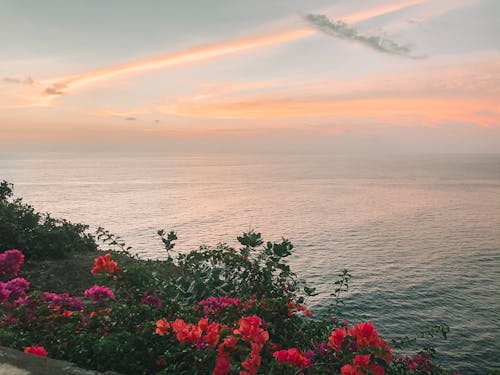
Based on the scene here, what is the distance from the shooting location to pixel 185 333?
418cm

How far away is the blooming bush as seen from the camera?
4066 millimetres

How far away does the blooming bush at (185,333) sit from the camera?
160 inches

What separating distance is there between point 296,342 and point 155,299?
257 cm

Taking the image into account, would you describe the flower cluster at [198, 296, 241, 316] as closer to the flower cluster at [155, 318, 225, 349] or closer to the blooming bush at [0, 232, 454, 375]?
the blooming bush at [0, 232, 454, 375]

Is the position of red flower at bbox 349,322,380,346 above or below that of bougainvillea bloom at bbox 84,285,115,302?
above

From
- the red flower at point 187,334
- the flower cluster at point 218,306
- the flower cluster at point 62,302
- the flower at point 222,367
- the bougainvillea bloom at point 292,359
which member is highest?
the red flower at point 187,334

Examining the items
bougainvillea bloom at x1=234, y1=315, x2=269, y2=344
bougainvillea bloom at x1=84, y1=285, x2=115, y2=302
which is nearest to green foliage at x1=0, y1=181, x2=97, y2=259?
bougainvillea bloom at x1=84, y1=285, x2=115, y2=302

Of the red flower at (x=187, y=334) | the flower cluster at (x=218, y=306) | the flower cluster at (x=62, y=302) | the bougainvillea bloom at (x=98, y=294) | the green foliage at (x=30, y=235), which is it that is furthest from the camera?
the green foliage at (x=30, y=235)

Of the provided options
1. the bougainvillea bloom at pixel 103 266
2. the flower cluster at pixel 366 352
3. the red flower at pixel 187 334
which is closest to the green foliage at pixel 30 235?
the bougainvillea bloom at pixel 103 266

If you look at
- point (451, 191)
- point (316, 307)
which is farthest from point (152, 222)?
point (451, 191)

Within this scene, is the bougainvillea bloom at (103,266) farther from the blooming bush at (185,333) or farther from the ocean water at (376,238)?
the ocean water at (376,238)

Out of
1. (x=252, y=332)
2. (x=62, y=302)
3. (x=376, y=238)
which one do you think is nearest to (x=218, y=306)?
(x=252, y=332)

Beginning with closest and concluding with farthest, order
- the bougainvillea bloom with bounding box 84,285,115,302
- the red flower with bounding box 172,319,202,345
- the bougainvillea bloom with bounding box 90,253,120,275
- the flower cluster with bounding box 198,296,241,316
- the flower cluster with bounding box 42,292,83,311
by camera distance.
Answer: the red flower with bounding box 172,319,202,345
the flower cluster with bounding box 198,296,241,316
the flower cluster with bounding box 42,292,83,311
the bougainvillea bloom with bounding box 84,285,115,302
the bougainvillea bloom with bounding box 90,253,120,275

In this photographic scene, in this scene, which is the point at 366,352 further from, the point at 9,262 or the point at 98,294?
the point at 9,262
